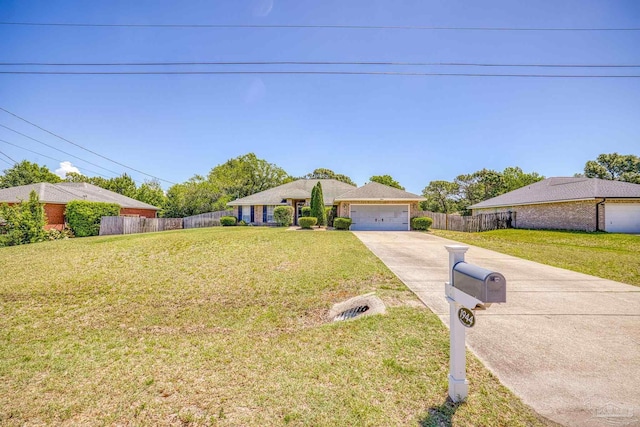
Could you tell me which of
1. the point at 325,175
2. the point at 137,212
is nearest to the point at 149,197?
the point at 137,212

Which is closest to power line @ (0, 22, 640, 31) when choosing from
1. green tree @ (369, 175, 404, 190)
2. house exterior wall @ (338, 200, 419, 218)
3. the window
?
house exterior wall @ (338, 200, 419, 218)

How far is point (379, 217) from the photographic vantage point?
73.5 feet

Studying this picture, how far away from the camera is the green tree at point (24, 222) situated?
1528 centimetres

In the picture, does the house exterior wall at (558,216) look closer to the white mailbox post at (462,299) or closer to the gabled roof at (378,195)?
the gabled roof at (378,195)

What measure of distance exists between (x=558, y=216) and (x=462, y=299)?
23.9 metres

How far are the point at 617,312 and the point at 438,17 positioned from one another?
914 cm

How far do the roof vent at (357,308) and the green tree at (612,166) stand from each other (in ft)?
183

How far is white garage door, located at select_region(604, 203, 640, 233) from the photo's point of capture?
55.8 ft

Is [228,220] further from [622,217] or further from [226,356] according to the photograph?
[622,217]

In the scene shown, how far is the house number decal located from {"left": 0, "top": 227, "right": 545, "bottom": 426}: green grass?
81 centimetres

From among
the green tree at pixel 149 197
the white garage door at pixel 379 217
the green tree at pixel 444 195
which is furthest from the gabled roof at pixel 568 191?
the green tree at pixel 149 197

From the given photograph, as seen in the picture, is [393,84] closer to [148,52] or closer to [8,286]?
[148,52]

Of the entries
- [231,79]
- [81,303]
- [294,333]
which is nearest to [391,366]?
[294,333]

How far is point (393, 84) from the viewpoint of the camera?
11.6 meters
